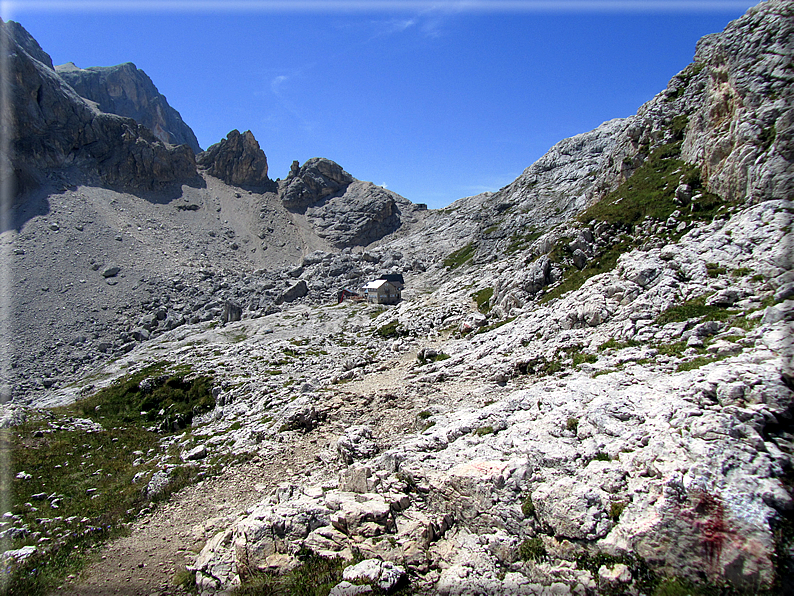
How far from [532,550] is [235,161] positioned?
132191 millimetres

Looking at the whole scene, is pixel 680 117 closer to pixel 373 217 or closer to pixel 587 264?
pixel 587 264

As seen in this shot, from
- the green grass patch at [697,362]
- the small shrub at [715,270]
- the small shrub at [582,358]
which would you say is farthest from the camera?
the small shrub at [582,358]

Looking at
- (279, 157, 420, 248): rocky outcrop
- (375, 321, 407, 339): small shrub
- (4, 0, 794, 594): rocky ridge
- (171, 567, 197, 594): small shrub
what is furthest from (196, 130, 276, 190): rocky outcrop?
(171, 567, 197, 594): small shrub

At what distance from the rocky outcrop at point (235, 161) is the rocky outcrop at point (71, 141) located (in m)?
7.64

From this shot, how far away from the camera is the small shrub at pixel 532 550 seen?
28.0 feet

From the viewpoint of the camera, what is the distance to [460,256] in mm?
77688

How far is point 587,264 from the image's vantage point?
1056 inches

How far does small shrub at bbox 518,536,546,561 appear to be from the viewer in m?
8.52

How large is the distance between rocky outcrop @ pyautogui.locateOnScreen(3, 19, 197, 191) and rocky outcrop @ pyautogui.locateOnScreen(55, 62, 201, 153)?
5951cm

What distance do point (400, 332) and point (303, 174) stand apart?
3885 inches

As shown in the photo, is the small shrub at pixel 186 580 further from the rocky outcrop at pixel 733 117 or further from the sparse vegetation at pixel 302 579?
the rocky outcrop at pixel 733 117

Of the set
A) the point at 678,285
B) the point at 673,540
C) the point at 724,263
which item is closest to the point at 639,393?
the point at 673,540

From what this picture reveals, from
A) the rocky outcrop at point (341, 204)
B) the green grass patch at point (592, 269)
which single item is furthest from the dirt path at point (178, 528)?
the rocky outcrop at point (341, 204)

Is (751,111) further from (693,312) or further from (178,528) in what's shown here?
(178,528)
